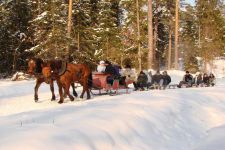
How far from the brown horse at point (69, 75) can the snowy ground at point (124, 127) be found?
0.96m

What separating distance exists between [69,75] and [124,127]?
7.45m

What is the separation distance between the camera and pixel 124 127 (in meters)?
9.58

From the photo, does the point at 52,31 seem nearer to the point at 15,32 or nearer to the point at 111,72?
the point at 15,32

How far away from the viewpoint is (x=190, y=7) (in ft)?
220

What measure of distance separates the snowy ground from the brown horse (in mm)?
963

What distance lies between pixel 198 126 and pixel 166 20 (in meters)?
44.5

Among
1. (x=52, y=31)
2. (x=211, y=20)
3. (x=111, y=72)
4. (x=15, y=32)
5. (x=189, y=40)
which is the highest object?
(x=211, y=20)

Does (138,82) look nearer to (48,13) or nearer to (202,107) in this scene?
(202,107)

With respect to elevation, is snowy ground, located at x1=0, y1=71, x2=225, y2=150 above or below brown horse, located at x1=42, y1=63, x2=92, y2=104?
below

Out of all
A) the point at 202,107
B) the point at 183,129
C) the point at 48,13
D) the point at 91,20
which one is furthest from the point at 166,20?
the point at 183,129

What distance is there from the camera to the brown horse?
642 inches

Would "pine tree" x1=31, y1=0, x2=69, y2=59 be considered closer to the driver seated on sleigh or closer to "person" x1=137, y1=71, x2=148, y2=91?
"person" x1=137, y1=71, x2=148, y2=91

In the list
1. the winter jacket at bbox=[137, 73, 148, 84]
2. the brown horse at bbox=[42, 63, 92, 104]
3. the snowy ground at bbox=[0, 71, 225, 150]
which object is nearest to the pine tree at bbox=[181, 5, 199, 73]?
the winter jacket at bbox=[137, 73, 148, 84]

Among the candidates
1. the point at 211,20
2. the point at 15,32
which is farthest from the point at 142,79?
the point at 211,20
